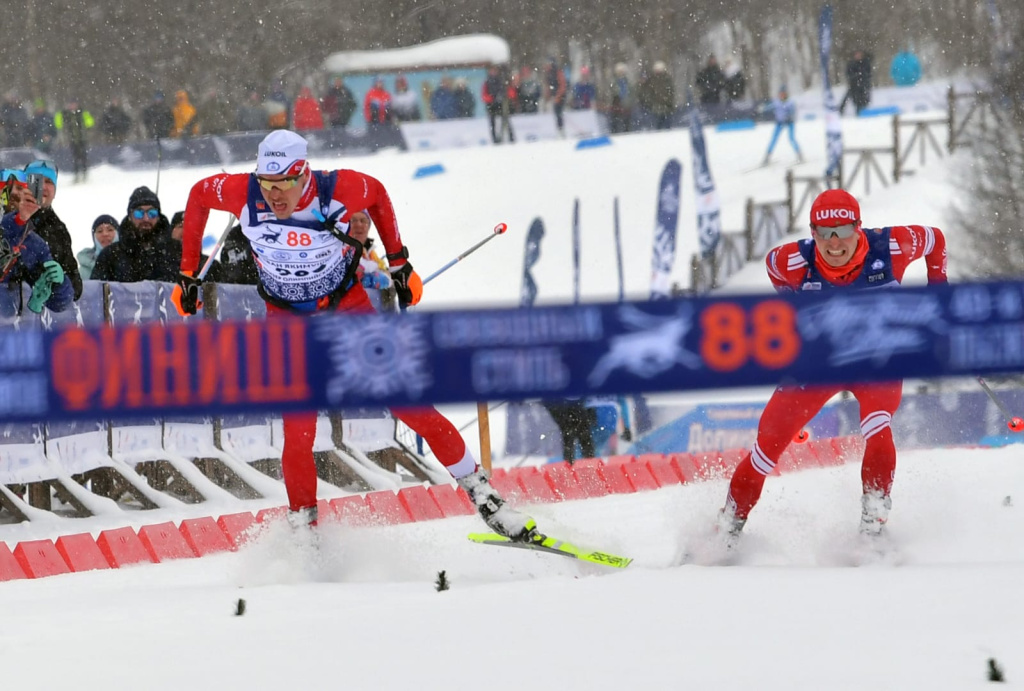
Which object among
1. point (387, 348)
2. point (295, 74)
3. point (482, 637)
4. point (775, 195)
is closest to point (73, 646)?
point (482, 637)

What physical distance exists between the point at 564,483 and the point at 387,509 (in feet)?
4.68

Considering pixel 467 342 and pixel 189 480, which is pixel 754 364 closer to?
pixel 467 342

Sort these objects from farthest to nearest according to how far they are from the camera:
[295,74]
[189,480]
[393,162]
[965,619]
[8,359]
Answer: [295,74] → [393,162] → [189,480] → [965,619] → [8,359]

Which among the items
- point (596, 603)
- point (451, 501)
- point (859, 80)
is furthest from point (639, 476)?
point (859, 80)

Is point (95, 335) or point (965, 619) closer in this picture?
point (95, 335)

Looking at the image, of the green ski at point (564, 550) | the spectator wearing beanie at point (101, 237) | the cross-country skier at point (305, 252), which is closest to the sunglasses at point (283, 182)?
the cross-country skier at point (305, 252)

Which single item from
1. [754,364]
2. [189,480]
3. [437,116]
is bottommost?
[189,480]

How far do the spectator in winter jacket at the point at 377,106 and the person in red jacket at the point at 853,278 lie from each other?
2260cm

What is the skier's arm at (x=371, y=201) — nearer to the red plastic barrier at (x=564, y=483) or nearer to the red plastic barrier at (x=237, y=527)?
the red plastic barrier at (x=237, y=527)

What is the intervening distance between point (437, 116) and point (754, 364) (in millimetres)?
25453

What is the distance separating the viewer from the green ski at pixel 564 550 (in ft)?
17.4

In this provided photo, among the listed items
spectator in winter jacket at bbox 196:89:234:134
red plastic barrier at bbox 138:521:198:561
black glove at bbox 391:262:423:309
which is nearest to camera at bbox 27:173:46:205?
red plastic barrier at bbox 138:521:198:561

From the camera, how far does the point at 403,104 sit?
28562 mm

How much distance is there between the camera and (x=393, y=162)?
28094mm
